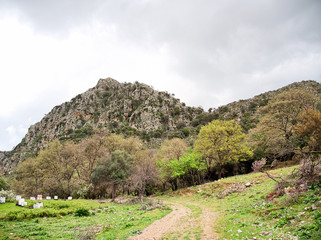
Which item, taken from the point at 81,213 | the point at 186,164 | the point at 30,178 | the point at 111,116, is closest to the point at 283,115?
the point at 186,164

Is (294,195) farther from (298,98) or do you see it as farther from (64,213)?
(298,98)

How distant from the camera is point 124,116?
12100cm

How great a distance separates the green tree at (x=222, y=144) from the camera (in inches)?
1253

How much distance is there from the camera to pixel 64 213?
1777 cm

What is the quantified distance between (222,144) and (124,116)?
317ft

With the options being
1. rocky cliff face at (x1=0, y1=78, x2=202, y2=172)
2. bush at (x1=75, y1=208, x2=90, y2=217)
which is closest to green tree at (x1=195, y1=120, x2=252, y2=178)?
bush at (x1=75, y1=208, x2=90, y2=217)

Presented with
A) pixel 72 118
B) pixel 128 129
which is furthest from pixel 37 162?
pixel 72 118

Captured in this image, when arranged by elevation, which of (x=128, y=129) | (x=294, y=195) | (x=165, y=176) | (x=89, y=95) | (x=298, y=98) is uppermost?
(x=89, y=95)

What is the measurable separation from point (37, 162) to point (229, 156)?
42.3 metres

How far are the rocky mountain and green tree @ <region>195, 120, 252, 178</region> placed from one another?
5761cm

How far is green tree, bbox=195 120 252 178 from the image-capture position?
1253 inches

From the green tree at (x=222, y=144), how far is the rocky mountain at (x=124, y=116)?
189 ft

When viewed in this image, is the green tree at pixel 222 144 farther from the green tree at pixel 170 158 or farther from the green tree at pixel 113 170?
the green tree at pixel 113 170

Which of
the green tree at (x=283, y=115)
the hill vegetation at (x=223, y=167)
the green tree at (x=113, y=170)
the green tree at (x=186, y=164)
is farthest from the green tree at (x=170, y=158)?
the green tree at (x=283, y=115)
